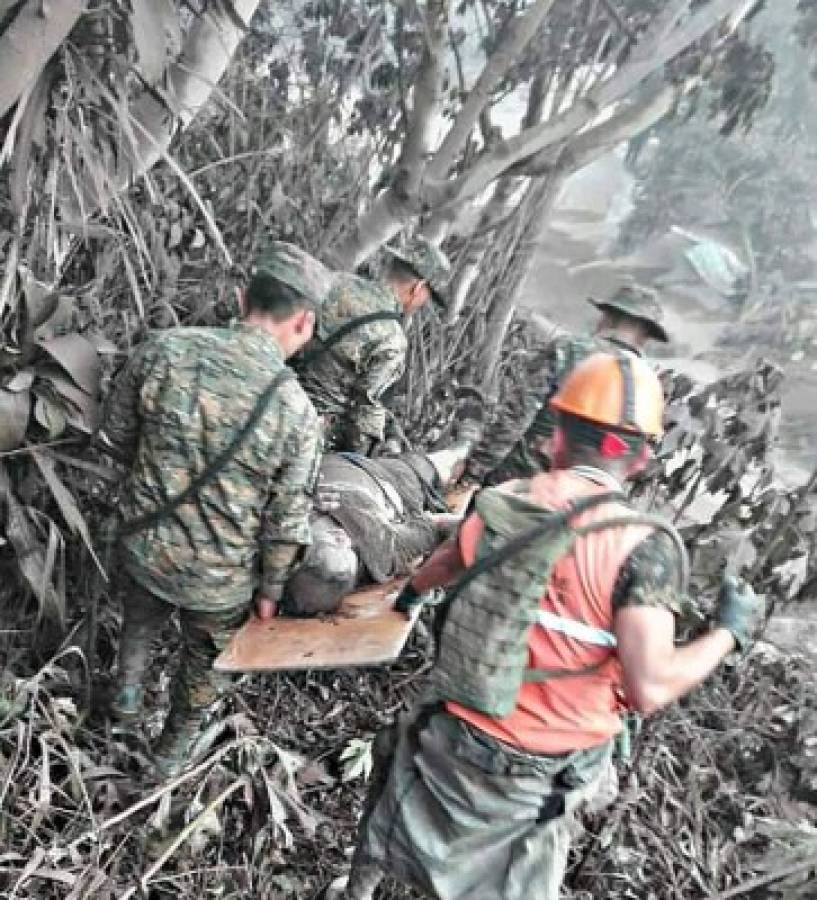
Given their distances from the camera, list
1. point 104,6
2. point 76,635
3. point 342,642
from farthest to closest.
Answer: point 76,635
point 342,642
point 104,6

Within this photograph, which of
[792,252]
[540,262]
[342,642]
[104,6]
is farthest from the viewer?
[792,252]

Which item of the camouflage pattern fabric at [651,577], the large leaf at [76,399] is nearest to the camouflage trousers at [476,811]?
the camouflage pattern fabric at [651,577]

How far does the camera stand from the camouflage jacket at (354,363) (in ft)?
11.6

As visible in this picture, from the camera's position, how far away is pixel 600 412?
1921 millimetres

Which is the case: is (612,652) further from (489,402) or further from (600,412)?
(489,402)

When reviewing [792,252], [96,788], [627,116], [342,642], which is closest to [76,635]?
[96,788]

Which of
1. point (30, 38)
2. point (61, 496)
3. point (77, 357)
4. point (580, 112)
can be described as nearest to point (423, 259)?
point (580, 112)

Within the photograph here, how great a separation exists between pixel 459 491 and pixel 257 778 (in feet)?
5.09

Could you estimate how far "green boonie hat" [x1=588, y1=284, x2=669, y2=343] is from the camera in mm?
3631

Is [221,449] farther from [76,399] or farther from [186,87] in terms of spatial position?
[186,87]

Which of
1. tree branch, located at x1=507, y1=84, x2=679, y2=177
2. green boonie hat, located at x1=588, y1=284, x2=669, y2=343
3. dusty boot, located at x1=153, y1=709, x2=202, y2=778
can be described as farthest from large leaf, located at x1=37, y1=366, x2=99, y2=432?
tree branch, located at x1=507, y1=84, x2=679, y2=177

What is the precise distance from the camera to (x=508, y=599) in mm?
1983

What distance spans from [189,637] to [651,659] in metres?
1.40

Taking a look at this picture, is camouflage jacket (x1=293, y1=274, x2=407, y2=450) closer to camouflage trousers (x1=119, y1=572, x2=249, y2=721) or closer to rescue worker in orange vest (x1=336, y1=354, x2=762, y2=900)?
camouflage trousers (x1=119, y1=572, x2=249, y2=721)
